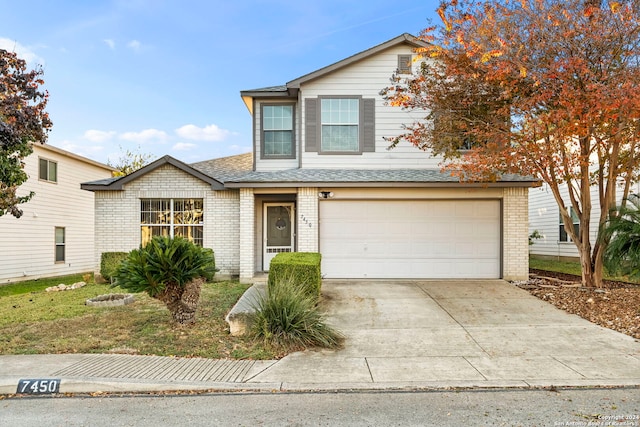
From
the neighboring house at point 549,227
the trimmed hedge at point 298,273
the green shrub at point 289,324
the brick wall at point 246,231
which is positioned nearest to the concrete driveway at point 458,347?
the green shrub at point 289,324

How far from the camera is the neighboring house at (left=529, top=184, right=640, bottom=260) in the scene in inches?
750

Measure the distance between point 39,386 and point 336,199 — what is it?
8.53 m

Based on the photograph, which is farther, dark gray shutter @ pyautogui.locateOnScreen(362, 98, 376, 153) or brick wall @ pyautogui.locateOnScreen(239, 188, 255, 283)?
dark gray shutter @ pyautogui.locateOnScreen(362, 98, 376, 153)

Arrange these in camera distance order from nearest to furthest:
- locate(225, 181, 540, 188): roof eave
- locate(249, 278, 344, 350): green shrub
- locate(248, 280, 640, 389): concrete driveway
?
locate(248, 280, 640, 389): concrete driveway < locate(249, 278, 344, 350): green shrub < locate(225, 181, 540, 188): roof eave

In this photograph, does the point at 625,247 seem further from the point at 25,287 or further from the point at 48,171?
the point at 48,171

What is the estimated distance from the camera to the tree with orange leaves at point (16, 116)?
409 inches


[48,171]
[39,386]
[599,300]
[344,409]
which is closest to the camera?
[344,409]

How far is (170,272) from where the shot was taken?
6910 millimetres

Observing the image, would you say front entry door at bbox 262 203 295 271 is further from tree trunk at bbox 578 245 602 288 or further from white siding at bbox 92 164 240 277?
tree trunk at bbox 578 245 602 288

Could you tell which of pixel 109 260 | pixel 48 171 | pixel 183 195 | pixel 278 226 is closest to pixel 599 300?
pixel 278 226

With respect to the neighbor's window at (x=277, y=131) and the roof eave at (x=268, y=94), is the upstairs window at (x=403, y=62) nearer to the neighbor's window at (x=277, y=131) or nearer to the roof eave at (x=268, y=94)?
the roof eave at (x=268, y=94)

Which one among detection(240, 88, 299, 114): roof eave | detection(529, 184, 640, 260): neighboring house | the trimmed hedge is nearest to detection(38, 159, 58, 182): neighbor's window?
detection(240, 88, 299, 114): roof eave

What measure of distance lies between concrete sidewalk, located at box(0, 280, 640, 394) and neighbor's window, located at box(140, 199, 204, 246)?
6.21 meters

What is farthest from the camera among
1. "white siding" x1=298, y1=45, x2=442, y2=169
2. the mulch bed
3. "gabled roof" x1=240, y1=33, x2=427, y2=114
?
"white siding" x1=298, y1=45, x2=442, y2=169
